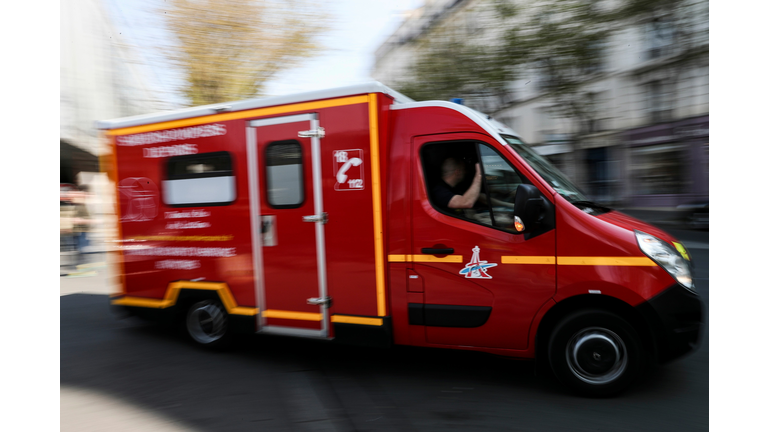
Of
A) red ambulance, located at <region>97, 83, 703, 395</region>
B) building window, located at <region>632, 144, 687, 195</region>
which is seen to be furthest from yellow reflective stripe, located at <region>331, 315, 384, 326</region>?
building window, located at <region>632, 144, 687, 195</region>

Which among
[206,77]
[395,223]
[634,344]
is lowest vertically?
[634,344]

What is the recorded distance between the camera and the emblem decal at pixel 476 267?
12.4ft

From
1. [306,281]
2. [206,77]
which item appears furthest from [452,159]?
[206,77]

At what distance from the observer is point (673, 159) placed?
17516 millimetres

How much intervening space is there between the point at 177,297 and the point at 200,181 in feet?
4.14

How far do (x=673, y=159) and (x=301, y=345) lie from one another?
55.7 feet

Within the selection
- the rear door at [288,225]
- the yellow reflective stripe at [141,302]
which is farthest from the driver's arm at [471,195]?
the yellow reflective stripe at [141,302]

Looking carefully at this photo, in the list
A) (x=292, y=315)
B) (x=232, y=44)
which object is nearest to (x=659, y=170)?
(x=232, y=44)

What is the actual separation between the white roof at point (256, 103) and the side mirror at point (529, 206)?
55.7 inches

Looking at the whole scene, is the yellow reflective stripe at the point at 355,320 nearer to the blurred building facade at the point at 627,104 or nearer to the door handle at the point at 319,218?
the door handle at the point at 319,218

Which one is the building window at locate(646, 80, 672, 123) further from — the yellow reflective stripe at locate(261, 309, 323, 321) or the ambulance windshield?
the yellow reflective stripe at locate(261, 309, 323, 321)

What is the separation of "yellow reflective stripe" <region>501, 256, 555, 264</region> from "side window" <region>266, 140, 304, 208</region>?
71.7 inches

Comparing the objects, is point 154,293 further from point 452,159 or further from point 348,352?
point 452,159

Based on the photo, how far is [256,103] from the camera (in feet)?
14.9
